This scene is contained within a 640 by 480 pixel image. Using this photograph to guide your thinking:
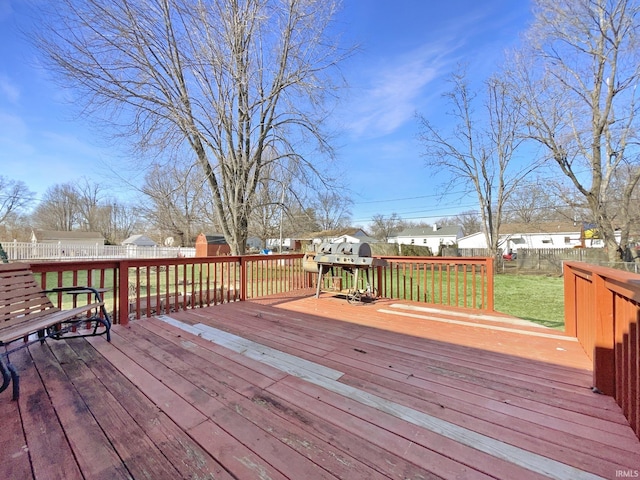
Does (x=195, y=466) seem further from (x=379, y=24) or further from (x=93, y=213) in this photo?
(x=93, y=213)

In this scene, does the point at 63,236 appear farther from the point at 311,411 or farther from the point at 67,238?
the point at 311,411

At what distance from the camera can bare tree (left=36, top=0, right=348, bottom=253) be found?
607 cm

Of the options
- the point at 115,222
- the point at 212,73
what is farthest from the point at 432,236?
the point at 115,222

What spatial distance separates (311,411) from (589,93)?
46.8ft

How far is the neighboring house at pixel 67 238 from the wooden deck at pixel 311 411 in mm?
33238

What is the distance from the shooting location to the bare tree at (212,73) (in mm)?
6070

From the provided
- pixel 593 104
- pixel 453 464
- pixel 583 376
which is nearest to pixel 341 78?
pixel 583 376

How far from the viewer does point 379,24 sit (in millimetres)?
7227

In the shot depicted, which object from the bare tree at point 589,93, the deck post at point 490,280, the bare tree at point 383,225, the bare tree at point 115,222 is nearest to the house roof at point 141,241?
the bare tree at point 115,222

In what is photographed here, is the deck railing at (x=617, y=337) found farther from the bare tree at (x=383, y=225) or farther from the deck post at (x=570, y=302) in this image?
the bare tree at (x=383, y=225)

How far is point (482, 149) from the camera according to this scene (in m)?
15.4

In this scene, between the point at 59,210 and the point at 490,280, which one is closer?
the point at 490,280

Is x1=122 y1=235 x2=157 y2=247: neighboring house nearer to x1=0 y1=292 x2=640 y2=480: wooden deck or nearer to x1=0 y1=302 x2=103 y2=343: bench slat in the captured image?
x1=0 y1=302 x2=103 y2=343: bench slat

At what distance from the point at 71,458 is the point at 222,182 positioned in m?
7.28
